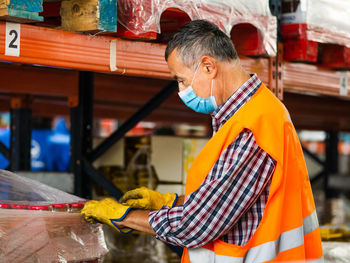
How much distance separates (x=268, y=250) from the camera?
7.90ft

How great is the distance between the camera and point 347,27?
397 centimetres

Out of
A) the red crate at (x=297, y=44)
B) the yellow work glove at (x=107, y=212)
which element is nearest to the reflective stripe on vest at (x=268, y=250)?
the yellow work glove at (x=107, y=212)

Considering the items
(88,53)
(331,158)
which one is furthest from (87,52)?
(331,158)

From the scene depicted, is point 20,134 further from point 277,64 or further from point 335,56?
point 335,56

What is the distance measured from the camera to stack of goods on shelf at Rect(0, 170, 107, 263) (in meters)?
2.57

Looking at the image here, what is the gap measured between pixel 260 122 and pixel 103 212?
80 cm

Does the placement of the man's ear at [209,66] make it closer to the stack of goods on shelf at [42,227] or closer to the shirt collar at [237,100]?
the shirt collar at [237,100]

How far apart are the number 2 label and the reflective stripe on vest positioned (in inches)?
45.7

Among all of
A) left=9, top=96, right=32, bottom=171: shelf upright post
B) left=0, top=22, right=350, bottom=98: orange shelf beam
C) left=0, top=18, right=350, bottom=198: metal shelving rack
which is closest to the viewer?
left=0, top=22, right=350, bottom=98: orange shelf beam

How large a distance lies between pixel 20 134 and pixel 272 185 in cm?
307

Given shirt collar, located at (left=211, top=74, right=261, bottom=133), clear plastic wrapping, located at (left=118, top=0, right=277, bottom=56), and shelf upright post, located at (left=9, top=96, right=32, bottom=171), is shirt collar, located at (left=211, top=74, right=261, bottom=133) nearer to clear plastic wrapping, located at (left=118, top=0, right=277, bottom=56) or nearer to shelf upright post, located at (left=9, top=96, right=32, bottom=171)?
clear plastic wrapping, located at (left=118, top=0, right=277, bottom=56)

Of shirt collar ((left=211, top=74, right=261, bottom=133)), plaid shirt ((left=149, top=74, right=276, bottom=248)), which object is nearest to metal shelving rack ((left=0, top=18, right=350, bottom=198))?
shirt collar ((left=211, top=74, right=261, bottom=133))

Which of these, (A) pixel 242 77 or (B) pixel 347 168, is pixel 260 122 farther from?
(B) pixel 347 168

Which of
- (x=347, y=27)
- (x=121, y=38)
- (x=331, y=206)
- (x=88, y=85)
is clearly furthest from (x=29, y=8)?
(x=331, y=206)
